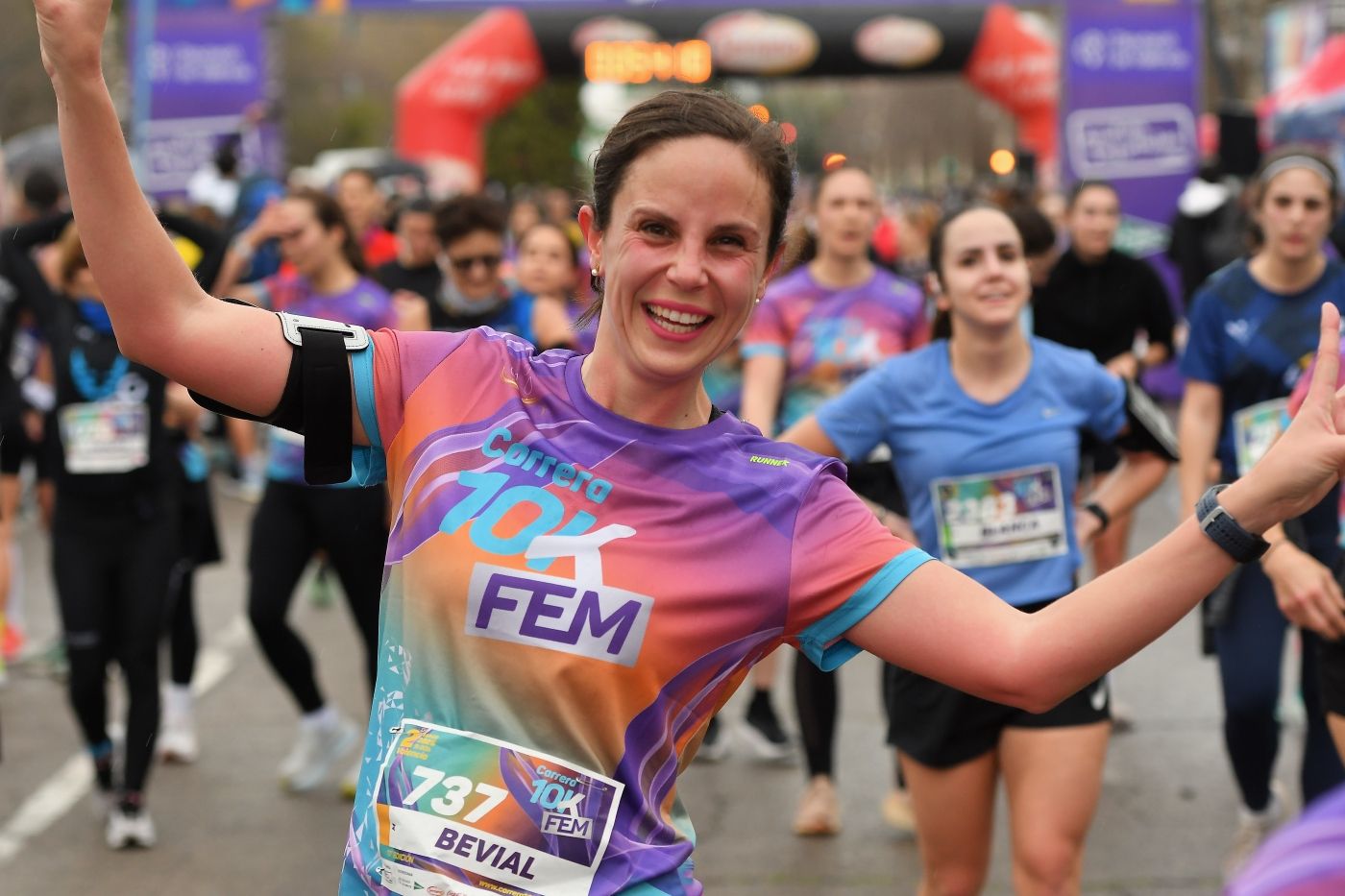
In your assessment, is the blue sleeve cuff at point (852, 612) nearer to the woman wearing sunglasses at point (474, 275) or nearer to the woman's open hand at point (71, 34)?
the woman's open hand at point (71, 34)

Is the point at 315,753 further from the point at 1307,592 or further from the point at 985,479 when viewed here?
the point at 1307,592

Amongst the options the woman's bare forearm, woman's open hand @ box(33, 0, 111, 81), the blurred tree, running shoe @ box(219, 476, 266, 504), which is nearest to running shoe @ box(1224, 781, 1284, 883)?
the woman's bare forearm

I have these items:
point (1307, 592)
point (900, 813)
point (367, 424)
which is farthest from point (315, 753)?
point (367, 424)

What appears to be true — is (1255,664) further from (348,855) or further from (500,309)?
(348,855)

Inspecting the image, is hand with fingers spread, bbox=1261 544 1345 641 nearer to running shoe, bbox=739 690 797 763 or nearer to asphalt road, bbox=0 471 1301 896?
asphalt road, bbox=0 471 1301 896

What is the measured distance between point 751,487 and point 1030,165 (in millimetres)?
13099

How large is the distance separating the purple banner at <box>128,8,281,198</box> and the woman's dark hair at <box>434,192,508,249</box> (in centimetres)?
1206

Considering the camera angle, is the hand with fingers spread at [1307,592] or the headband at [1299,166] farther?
the headband at [1299,166]

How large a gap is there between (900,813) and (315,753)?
214cm

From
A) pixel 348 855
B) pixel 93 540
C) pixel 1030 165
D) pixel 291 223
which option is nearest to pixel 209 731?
pixel 93 540

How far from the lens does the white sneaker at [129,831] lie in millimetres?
5594

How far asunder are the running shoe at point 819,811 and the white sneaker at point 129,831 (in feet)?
6.99

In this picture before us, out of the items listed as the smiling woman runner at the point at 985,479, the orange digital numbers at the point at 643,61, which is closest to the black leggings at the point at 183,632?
the smiling woman runner at the point at 985,479

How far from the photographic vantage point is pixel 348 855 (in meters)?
2.24
